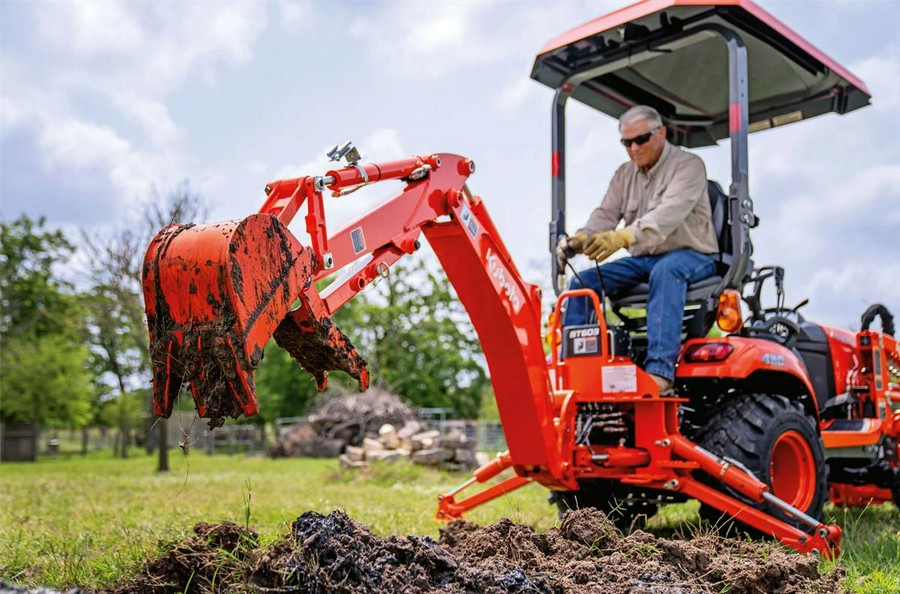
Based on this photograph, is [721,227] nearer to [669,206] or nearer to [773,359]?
[669,206]

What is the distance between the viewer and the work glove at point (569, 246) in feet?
16.5

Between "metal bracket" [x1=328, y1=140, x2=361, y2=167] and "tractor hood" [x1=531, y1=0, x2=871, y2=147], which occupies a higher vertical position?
"tractor hood" [x1=531, y1=0, x2=871, y2=147]

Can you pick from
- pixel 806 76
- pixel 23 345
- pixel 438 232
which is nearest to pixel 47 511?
pixel 438 232

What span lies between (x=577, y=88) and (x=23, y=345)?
26200mm

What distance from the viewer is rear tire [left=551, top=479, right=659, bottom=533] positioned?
5.13 meters

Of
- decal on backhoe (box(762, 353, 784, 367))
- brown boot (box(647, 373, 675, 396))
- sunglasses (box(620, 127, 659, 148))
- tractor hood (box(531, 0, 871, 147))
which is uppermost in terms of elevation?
tractor hood (box(531, 0, 871, 147))

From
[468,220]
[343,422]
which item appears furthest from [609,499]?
[343,422]

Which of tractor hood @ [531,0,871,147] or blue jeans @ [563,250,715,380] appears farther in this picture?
tractor hood @ [531,0,871,147]

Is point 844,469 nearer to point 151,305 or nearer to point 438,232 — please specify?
point 438,232

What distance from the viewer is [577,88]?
6.01 m

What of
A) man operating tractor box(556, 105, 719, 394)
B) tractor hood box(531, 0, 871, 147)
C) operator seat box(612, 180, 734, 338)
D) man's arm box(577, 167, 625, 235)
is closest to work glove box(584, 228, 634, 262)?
man operating tractor box(556, 105, 719, 394)

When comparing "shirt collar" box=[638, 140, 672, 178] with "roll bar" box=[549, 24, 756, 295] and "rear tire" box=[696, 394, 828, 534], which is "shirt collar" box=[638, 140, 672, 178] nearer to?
"roll bar" box=[549, 24, 756, 295]

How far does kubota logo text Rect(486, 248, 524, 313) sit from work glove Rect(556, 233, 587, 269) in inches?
20.6

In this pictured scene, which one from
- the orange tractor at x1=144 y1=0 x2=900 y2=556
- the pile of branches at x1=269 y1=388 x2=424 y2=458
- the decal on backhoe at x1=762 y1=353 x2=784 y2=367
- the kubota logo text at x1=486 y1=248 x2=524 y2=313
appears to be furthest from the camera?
the pile of branches at x1=269 y1=388 x2=424 y2=458
